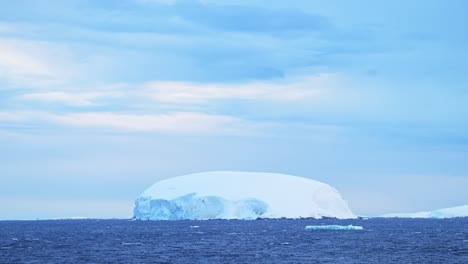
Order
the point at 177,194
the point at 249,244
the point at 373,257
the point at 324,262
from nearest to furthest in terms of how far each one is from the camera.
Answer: the point at 324,262 → the point at 373,257 → the point at 249,244 → the point at 177,194

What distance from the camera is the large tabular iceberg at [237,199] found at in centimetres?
12219

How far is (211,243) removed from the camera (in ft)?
216

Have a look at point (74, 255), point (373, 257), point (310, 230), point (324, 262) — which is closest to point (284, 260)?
point (324, 262)

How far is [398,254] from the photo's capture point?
50.8 metres

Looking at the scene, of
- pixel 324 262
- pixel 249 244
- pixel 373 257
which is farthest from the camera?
pixel 249 244

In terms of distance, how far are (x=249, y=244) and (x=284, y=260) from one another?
1741 cm

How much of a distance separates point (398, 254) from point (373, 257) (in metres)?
3.17

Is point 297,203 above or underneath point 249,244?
above

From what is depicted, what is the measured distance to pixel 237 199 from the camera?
12231 cm

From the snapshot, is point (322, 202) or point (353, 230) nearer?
point (353, 230)

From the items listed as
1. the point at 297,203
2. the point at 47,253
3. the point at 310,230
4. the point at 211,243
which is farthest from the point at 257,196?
A: the point at 47,253

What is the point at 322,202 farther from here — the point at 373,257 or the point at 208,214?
the point at 373,257

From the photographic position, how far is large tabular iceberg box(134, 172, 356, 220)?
12219 cm

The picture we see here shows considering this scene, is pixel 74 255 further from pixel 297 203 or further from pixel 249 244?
pixel 297 203
